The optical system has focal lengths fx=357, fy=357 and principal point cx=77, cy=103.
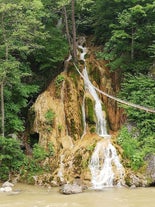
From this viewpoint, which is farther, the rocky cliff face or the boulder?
the rocky cliff face

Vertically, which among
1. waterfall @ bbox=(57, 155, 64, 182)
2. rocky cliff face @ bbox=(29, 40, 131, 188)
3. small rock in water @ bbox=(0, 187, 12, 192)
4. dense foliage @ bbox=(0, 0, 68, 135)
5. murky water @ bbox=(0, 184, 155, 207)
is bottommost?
murky water @ bbox=(0, 184, 155, 207)

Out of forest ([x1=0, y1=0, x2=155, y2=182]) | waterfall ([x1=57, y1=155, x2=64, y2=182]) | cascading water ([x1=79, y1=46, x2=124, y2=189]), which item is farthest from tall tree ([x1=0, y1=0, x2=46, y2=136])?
cascading water ([x1=79, y1=46, x2=124, y2=189])

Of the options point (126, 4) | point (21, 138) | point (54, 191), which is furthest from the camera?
point (126, 4)

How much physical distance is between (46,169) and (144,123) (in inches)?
175

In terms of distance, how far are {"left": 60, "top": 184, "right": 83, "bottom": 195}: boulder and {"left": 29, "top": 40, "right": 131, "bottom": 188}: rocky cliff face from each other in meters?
0.95

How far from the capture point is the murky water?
10337 mm

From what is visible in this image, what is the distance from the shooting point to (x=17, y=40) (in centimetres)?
1523

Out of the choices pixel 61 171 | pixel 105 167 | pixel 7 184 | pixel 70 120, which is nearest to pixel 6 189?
pixel 7 184

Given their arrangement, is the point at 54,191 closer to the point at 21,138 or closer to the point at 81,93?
the point at 21,138

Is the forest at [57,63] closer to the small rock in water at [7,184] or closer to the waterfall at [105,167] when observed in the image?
the waterfall at [105,167]

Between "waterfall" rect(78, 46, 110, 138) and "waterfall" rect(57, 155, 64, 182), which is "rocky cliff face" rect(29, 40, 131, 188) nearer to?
"waterfall" rect(57, 155, 64, 182)

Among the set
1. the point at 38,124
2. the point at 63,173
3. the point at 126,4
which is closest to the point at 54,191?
the point at 63,173

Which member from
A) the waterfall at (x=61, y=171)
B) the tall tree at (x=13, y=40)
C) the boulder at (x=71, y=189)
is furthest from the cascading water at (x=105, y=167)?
the tall tree at (x=13, y=40)

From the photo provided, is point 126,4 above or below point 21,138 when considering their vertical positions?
above
